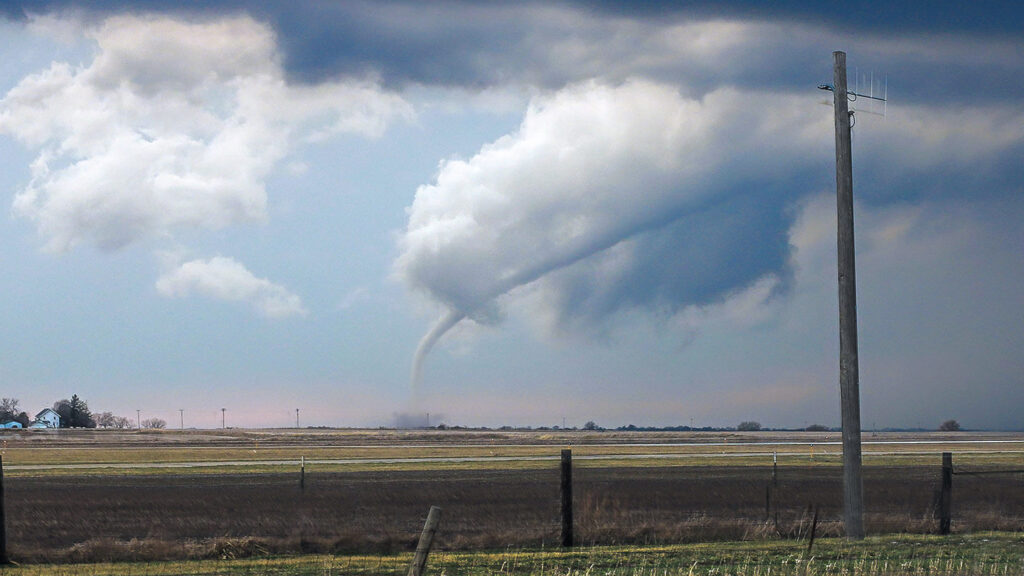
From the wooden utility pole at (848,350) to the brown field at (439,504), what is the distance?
200cm

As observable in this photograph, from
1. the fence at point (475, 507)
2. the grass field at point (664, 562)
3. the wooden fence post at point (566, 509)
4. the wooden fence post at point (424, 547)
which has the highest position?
the wooden fence post at point (424, 547)

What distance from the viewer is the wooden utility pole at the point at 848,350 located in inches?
699

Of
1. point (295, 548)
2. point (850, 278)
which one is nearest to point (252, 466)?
point (295, 548)

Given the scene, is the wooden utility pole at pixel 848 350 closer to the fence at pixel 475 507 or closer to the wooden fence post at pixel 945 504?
the fence at pixel 475 507

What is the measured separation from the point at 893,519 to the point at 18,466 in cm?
5449

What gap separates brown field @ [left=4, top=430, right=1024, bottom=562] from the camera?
1898 centimetres

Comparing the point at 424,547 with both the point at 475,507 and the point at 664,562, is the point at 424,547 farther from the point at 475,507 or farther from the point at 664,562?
the point at 475,507

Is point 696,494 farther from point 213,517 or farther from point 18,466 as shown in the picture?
point 18,466

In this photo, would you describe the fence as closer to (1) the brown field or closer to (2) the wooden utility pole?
(1) the brown field

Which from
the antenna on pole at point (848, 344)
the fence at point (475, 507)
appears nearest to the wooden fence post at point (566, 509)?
the fence at point (475, 507)

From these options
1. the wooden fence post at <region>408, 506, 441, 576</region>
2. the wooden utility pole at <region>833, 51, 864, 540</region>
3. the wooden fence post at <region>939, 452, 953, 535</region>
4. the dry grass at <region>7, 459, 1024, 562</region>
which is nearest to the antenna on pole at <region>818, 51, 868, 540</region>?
the wooden utility pole at <region>833, 51, 864, 540</region>

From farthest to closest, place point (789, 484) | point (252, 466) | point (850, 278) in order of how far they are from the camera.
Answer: point (252, 466) < point (789, 484) < point (850, 278)

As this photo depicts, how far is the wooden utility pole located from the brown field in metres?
2.00

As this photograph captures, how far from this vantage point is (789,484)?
40.6 meters
